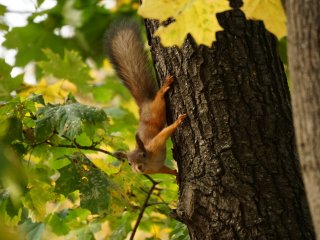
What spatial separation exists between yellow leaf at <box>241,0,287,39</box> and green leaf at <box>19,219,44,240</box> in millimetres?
1634

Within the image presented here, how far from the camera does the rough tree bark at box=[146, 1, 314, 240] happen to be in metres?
2.07

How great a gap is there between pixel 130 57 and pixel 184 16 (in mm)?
1639

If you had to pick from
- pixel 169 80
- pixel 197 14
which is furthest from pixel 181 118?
pixel 197 14

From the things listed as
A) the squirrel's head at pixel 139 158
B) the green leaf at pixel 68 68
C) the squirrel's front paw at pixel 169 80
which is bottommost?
the squirrel's head at pixel 139 158

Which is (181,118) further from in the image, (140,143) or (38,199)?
(140,143)

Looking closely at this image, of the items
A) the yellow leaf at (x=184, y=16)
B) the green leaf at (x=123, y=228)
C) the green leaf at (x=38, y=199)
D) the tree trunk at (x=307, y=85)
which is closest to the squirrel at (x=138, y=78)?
the green leaf at (x=123, y=228)

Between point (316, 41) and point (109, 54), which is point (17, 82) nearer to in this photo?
point (109, 54)

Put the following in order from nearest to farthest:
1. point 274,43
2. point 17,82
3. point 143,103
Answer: point 274,43
point 17,82
point 143,103

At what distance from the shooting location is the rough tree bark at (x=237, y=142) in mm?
2066

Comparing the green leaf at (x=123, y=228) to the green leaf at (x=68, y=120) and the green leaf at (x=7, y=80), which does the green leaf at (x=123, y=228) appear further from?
the green leaf at (x=7, y=80)

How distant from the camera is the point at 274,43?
234 centimetres

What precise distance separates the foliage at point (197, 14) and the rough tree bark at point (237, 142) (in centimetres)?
43

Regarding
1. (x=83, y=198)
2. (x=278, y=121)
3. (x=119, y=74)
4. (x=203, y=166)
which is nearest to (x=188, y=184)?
(x=203, y=166)

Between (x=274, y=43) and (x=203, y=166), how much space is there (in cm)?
58
